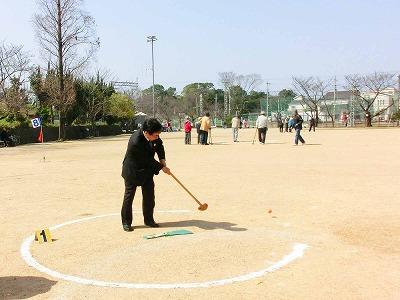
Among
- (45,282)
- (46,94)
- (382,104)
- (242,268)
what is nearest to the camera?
(45,282)

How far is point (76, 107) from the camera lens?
45531mm

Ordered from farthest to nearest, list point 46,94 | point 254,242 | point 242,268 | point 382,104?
point 382,104, point 46,94, point 254,242, point 242,268

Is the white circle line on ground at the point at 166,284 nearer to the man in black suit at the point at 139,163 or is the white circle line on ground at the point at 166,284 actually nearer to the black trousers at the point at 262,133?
the man in black suit at the point at 139,163

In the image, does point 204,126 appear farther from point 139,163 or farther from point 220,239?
point 220,239

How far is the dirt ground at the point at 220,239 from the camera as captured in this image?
170 inches

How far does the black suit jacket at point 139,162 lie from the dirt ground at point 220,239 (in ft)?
2.52

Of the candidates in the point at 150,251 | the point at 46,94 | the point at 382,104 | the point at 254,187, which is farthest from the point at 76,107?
the point at 382,104

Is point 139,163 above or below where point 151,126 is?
below

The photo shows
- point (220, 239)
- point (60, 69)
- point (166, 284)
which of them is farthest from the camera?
point (60, 69)

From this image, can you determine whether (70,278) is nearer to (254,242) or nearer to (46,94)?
(254,242)

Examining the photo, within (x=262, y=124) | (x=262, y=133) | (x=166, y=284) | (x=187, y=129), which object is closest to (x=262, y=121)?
(x=262, y=124)

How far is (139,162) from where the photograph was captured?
21.5 feet

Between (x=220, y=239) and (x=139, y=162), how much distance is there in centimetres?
163

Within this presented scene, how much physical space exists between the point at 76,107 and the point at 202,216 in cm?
4049
